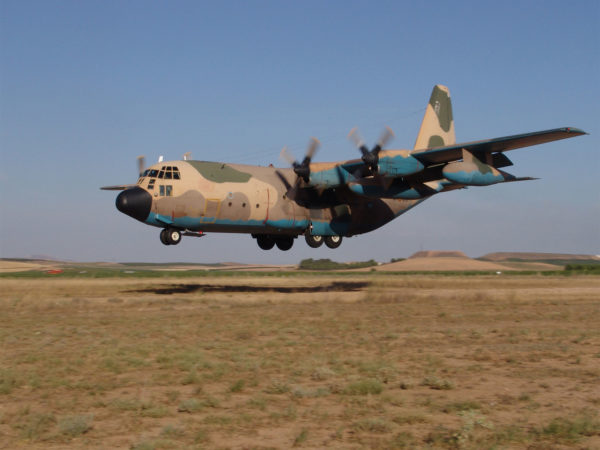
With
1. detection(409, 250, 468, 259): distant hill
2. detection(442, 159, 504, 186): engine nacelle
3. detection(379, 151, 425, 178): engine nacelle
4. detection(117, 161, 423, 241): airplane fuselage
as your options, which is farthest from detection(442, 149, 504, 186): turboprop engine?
detection(409, 250, 468, 259): distant hill

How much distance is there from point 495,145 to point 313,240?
37.0ft

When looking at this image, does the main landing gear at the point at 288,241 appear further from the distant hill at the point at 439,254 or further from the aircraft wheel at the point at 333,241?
the distant hill at the point at 439,254

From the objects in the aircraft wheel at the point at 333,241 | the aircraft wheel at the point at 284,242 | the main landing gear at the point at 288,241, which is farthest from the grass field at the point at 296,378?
the aircraft wheel at the point at 284,242

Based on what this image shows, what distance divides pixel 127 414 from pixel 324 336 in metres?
9.50

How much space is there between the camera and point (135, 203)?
95.2 ft

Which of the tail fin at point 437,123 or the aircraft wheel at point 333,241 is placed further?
the tail fin at point 437,123

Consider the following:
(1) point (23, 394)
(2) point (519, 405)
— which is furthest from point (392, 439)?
(1) point (23, 394)

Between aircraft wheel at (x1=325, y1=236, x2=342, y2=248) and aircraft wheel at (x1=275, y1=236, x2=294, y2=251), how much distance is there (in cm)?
220

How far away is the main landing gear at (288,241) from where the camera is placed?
116 feet

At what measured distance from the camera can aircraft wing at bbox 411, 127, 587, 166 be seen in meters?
27.8

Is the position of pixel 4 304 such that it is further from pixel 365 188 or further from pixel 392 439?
pixel 392 439

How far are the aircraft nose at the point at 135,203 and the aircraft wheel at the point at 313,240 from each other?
975cm

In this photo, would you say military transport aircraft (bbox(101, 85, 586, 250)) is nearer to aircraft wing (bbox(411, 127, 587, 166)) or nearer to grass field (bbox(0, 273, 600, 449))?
aircraft wing (bbox(411, 127, 587, 166))

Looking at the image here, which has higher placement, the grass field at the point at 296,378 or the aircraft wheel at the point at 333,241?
the aircraft wheel at the point at 333,241
